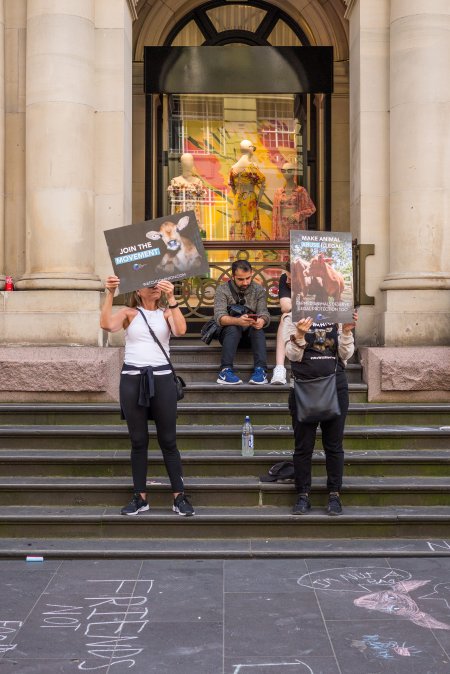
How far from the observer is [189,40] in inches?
552

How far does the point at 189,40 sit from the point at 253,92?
5.21 feet

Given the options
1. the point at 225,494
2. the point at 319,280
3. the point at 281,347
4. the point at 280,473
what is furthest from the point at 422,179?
the point at 225,494

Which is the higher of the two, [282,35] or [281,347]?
[282,35]

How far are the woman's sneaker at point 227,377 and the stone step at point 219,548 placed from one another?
8.27 feet

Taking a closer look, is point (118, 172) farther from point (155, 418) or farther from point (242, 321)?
point (155, 418)

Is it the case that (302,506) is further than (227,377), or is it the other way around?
(227,377)

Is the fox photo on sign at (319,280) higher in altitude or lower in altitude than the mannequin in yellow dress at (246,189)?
lower

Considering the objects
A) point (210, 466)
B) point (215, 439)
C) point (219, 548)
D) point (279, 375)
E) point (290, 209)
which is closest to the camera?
point (219, 548)

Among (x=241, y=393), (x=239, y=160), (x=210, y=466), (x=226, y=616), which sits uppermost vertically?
(x=239, y=160)

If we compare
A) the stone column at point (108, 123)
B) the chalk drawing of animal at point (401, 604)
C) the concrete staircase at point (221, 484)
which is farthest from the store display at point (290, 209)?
the chalk drawing of animal at point (401, 604)

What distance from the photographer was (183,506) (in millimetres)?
7578

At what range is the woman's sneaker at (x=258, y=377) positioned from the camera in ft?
32.1

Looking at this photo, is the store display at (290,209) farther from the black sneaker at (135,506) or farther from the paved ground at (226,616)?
the paved ground at (226,616)

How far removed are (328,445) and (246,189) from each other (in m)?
6.56
